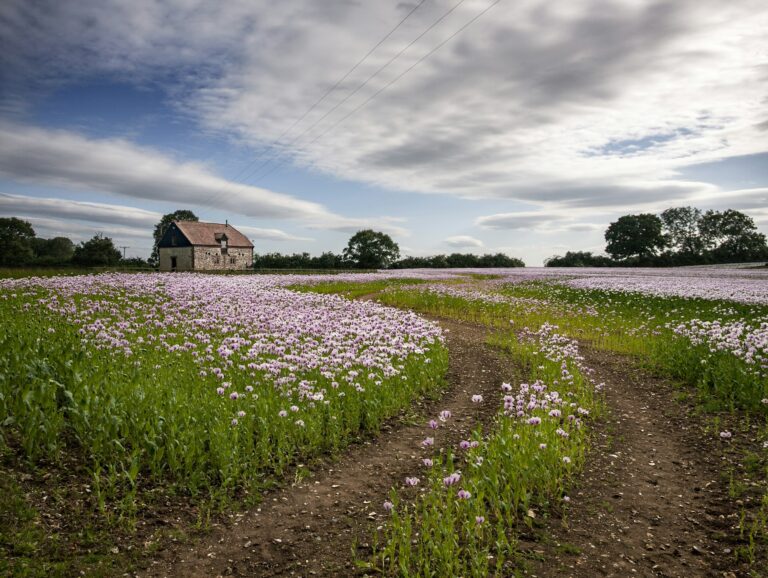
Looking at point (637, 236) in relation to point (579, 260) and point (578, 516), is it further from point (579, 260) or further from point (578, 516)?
point (578, 516)

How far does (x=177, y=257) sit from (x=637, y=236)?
8443 cm

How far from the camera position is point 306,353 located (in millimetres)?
8773

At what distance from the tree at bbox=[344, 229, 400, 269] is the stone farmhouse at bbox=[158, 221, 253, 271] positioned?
2057cm

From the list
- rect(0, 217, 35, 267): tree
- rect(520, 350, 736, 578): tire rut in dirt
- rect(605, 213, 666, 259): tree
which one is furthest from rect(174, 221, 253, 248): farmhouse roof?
rect(605, 213, 666, 259): tree

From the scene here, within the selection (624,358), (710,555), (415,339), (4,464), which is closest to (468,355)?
(415,339)

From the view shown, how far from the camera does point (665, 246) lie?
8781 centimetres

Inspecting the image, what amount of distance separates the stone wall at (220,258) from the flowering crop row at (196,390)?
5750cm

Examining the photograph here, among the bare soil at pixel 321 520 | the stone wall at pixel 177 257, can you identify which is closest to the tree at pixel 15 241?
the stone wall at pixel 177 257

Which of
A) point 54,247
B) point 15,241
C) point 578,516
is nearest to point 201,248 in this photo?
point 15,241

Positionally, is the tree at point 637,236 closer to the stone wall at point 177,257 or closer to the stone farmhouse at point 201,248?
the stone farmhouse at point 201,248

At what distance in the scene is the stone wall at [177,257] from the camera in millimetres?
66938

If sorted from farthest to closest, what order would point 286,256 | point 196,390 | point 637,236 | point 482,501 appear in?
point 637,236
point 286,256
point 196,390
point 482,501

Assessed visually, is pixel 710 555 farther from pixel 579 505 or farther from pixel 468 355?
pixel 468 355

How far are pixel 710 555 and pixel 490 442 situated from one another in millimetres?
2650
